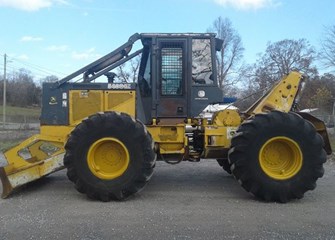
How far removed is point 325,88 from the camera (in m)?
51.2

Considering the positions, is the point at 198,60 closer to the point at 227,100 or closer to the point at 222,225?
the point at 227,100

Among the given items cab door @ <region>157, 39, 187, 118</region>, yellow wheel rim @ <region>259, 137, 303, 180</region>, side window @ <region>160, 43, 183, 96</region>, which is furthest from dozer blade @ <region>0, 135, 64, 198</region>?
yellow wheel rim @ <region>259, 137, 303, 180</region>

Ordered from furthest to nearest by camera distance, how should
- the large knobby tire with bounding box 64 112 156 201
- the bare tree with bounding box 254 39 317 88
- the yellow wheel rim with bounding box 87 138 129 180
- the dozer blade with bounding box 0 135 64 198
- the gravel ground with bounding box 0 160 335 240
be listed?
1. the bare tree with bounding box 254 39 317 88
2. the dozer blade with bounding box 0 135 64 198
3. the yellow wheel rim with bounding box 87 138 129 180
4. the large knobby tire with bounding box 64 112 156 201
5. the gravel ground with bounding box 0 160 335 240

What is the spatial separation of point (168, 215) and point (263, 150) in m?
2.15

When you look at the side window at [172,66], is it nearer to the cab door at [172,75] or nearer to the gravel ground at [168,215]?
the cab door at [172,75]

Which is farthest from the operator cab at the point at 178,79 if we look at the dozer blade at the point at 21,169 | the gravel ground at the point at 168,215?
the dozer blade at the point at 21,169

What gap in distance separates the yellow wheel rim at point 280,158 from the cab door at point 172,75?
1.73 metres

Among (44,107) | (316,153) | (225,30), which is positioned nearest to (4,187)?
(44,107)

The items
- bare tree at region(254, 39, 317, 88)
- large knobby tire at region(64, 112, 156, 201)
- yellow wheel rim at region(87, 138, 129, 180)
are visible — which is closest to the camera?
large knobby tire at region(64, 112, 156, 201)

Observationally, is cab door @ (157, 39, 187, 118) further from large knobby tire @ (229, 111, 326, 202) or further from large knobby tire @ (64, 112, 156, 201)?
large knobby tire @ (229, 111, 326, 202)

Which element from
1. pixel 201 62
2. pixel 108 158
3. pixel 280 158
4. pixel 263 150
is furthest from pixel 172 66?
pixel 280 158

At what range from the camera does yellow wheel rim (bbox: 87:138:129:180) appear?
721cm

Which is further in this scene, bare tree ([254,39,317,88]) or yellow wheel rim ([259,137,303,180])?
bare tree ([254,39,317,88])

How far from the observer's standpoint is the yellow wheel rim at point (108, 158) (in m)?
7.21
